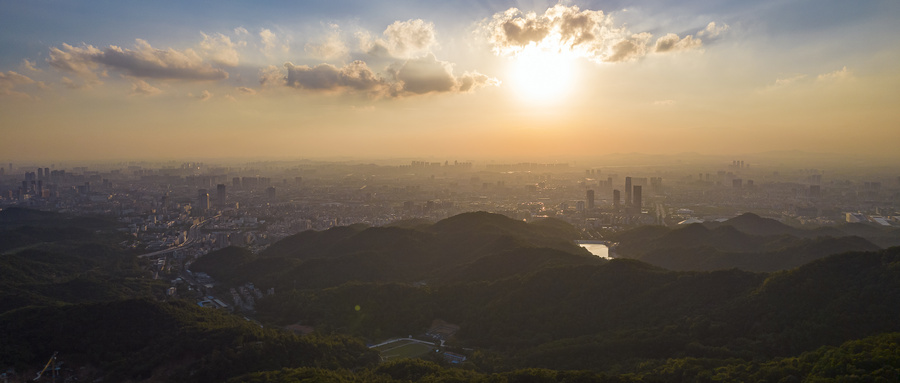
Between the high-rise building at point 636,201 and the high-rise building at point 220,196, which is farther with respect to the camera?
the high-rise building at point 220,196

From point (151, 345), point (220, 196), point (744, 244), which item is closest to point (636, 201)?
point (744, 244)

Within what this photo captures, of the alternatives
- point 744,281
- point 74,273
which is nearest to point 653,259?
point 744,281

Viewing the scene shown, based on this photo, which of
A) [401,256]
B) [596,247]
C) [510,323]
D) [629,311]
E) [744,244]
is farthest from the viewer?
[596,247]

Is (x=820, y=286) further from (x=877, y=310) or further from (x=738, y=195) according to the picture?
(x=738, y=195)

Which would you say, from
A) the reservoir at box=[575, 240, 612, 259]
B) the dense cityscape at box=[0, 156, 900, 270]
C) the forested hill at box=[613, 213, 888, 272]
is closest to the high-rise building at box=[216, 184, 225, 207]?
the dense cityscape at box=[0, 156, 900, 270]

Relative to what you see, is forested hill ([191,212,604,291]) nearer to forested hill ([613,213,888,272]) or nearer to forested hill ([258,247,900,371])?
forested hill ([258,247,900,371])

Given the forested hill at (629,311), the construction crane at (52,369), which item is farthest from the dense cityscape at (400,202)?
the construction crane at (52,369)

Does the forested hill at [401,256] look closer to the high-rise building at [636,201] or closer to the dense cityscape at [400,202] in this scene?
the dense cityscape at [400,202]

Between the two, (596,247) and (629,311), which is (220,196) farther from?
(629,311)
